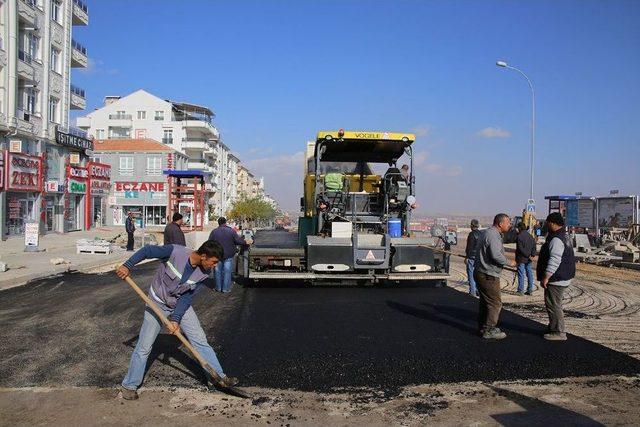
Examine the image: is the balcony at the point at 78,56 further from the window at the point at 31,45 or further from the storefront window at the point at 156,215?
the storefront window at the point at 156,215

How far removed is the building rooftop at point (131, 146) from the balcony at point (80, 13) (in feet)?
65.6

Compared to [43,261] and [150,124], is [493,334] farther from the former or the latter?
[150,124]

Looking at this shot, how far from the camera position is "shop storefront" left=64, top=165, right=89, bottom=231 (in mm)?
33906

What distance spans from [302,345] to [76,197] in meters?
33.6

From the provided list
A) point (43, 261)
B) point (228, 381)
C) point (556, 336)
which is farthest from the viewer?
point (43, 261)

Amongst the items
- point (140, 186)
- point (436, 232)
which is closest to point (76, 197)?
point (140, 186)

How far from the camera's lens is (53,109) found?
105ft

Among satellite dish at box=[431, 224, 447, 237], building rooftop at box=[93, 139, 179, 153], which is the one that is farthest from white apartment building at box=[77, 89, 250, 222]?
satellite dish at box=[431, 224, 447, 237]

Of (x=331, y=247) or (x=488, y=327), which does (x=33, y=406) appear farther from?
(x=331, y=247)

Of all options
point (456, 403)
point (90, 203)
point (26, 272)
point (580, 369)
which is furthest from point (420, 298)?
point (90, 203)

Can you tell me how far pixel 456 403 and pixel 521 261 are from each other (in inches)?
282

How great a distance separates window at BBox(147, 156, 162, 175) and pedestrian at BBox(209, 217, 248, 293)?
4605 centimetres

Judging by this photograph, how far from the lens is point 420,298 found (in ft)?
34.2

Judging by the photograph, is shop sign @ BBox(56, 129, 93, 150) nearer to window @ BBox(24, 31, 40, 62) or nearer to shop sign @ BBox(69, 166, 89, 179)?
shop sign @ BBox(69, 166, 89, 179)
